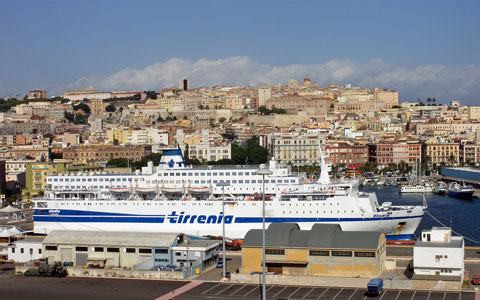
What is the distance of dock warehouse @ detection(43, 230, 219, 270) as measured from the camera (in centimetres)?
2691

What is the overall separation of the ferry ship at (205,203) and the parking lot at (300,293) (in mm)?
8981

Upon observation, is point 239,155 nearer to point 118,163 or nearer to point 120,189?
point 118,163

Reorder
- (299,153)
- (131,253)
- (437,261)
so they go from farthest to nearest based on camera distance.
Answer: (299,153) → (131,253) → (437,261)

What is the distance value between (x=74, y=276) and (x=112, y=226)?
9.30 meters

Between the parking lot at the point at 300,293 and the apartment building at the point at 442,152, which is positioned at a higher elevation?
the apartment building at the point at 442,152

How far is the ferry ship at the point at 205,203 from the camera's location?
33.3m

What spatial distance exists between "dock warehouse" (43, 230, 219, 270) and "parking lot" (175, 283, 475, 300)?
2891 millimetres

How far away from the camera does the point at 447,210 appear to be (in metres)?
50.0

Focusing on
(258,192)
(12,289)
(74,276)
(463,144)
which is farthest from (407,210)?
(463,144)

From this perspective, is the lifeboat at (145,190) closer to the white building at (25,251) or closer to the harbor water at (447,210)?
the white building at (25,251)

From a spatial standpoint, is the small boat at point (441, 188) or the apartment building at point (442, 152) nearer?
the small boat at point (441, 188)

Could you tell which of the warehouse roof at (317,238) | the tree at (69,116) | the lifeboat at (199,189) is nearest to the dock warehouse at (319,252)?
the warehouse roof at (317,238)

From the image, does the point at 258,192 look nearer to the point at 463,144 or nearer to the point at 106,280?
the point at 106,280

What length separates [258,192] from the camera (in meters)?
35.4
